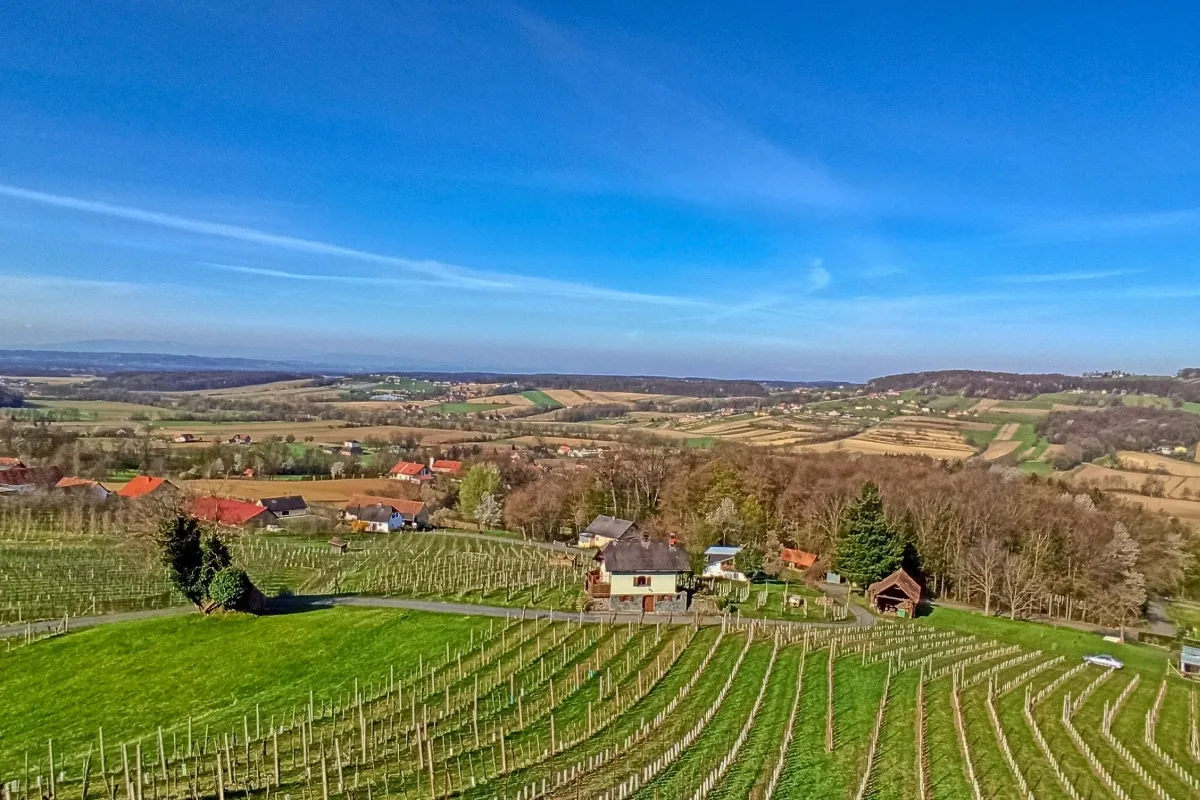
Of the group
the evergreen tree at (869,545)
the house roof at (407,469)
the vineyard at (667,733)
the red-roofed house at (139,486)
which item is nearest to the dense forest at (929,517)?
the evergreen tree at (869,545)

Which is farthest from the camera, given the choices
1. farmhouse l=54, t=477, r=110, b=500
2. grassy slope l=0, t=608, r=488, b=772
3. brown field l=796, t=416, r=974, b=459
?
brown field l=796, t=416, r=974, b=459

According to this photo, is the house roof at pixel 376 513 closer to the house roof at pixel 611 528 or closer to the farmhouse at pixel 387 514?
the farmhouse at pixel 387 514

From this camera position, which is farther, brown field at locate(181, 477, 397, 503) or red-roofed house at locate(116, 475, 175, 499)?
brown field at locate(181, 477, 397, 503)

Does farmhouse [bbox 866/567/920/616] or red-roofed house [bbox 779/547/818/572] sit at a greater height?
farmhouse [bbox 866/567/920/616]

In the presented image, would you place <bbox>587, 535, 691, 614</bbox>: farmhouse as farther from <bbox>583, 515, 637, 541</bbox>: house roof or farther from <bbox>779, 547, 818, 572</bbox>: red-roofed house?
<bbox>583, 515, 637, 541</bbox>: house roof

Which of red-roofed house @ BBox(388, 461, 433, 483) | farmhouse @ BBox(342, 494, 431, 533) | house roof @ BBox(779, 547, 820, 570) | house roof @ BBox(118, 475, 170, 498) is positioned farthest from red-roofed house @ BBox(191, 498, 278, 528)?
house roof @ BBox(779, 547, 820, 570)

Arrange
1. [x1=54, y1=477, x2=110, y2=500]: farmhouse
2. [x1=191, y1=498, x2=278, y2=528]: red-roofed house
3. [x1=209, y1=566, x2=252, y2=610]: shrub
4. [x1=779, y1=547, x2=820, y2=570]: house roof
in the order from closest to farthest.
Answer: [x1=209, y1=566, x2=252, y2=610]: shrub → [x1=779, y1=547, x2=820, y2=570]: house roof → [x1=191, y1=498, x2=278, y2=528]: red-roofed house → [x1=54, y1=477, x2=110, y2=500]: farmhouse

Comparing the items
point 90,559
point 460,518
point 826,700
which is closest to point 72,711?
point 826,700
